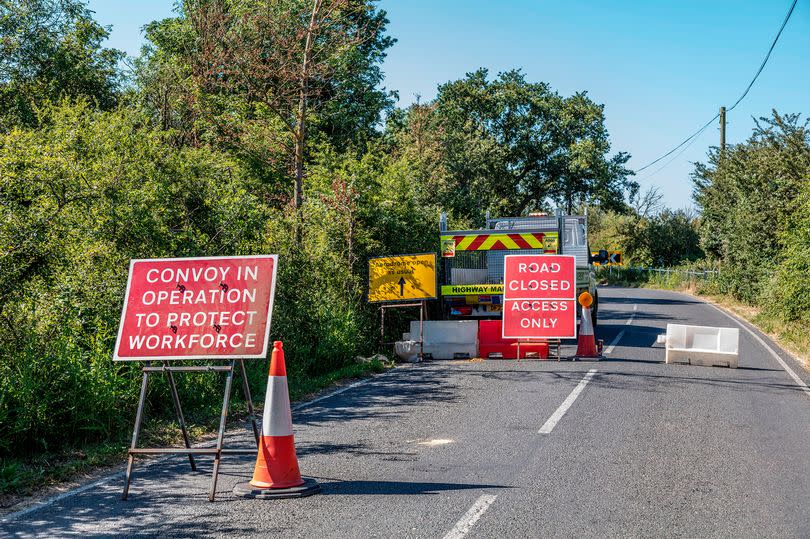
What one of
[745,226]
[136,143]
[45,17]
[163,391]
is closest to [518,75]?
[745,226]

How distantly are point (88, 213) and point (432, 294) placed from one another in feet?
23.5

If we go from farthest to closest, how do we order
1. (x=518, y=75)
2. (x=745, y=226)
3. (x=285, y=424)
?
(x=518, y=75) < (x=745, y=226) < (x=285, y=424)

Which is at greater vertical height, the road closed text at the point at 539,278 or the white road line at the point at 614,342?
the road closed text at the point at 539,278

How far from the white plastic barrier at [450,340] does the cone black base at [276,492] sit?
9.00 metres

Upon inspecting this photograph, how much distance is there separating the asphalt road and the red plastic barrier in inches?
112

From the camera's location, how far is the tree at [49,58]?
77.3 feet

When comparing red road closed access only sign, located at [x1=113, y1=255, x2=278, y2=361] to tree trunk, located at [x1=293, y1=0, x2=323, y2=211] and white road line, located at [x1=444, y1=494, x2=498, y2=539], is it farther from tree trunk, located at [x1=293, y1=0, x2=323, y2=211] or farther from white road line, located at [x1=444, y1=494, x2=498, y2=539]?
tree trunk, located at [x1=293, y1=0, x2=323, y2=211]

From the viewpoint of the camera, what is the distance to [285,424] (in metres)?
6.39

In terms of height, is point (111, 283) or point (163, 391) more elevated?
point (111, 283)

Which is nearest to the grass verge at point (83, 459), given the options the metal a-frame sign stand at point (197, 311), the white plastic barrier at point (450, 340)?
the metal a-frame sign stand at point (197, 311)

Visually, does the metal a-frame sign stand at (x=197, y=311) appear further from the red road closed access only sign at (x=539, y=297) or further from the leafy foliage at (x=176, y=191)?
the red road closed access only sign at (x=539, y=297)

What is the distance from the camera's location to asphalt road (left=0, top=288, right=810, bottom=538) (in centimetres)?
546

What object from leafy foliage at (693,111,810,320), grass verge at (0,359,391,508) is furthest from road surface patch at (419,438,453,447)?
leafy foliage at (693,111,810,320)

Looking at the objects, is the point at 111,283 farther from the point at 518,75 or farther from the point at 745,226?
the point at 518,75
